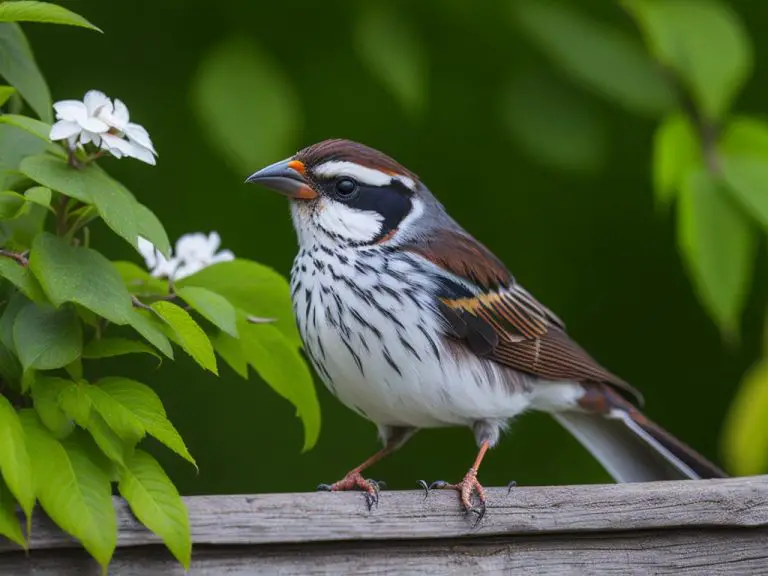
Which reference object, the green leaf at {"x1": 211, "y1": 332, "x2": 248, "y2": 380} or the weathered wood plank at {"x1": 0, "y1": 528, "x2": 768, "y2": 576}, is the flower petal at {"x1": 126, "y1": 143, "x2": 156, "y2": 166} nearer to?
the green leaf at {"x1": 211, "y1": 332, "x2": 248, "y2": 380}

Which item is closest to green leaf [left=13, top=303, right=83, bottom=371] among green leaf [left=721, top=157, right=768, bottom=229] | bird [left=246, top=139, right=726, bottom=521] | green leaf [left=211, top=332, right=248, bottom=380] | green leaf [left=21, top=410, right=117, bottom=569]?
green leaf [left=21, top=410, right=117, bottom=569]

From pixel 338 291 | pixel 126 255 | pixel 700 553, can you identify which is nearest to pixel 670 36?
pixel 338 291

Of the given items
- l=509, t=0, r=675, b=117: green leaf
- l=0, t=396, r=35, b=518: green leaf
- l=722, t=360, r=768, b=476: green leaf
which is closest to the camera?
l=0, t=396, r=35, b=518: green leaf

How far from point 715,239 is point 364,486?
1211mm

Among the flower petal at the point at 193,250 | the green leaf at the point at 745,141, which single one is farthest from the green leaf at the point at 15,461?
the green leaf at the point at 745,141

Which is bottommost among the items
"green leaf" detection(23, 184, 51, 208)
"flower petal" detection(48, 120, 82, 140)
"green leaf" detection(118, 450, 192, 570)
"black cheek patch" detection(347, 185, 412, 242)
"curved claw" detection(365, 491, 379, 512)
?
"curved claw" detection(365, 491, 379, 512)

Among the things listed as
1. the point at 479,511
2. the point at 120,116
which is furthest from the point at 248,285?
the point at 479,511

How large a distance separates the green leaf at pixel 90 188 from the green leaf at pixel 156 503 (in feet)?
1.27

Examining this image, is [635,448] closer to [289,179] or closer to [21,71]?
[289,179]

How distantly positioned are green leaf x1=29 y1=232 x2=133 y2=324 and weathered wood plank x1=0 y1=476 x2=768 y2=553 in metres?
0.35

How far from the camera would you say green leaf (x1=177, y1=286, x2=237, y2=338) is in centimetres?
248

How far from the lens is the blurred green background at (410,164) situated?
12.7ft

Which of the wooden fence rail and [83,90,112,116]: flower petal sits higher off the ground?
[83,90,112,116]: flower petal

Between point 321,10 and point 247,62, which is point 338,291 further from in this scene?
point 321,10
